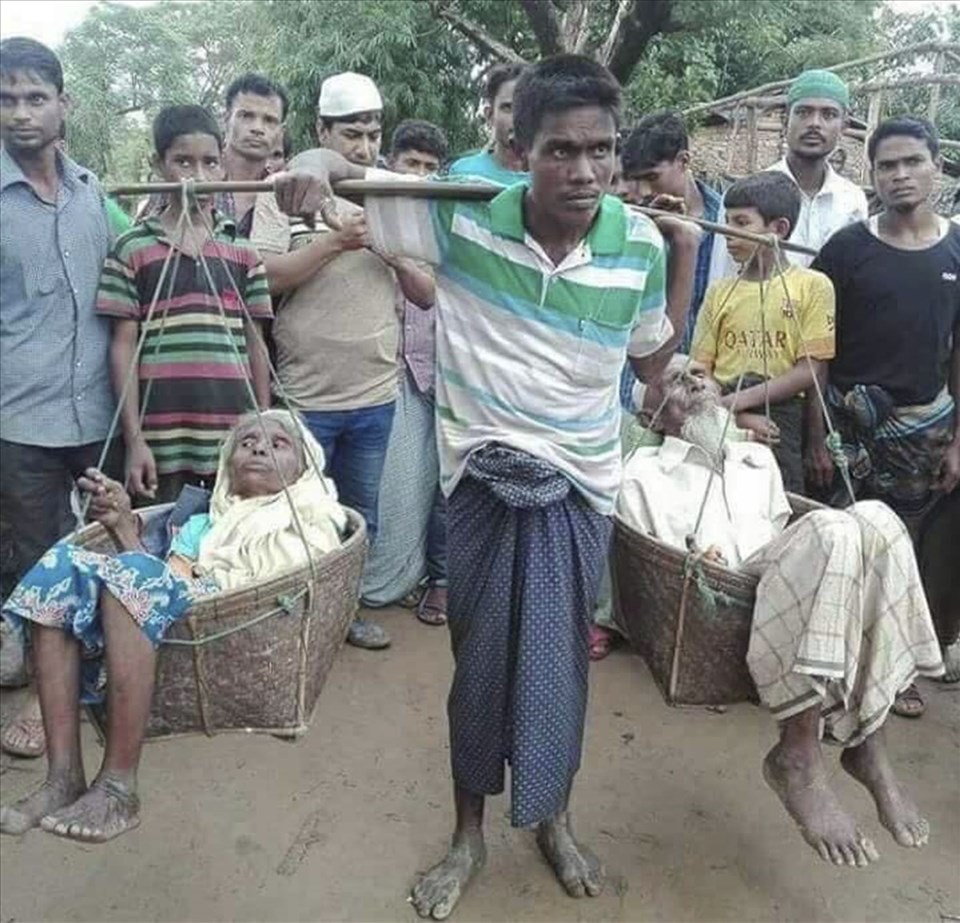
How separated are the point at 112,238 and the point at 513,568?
158cm

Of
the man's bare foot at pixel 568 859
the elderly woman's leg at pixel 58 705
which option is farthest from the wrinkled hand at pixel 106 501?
the man's bare foot at pixel 568 859

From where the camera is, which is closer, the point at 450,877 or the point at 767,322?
the point at 450,877

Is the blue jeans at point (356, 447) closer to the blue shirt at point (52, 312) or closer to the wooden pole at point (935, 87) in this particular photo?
the blue shirt at point (52, 312)

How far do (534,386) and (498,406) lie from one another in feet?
0.28

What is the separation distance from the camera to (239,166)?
11.1 ft

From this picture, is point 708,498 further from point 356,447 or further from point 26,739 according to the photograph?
point 26,739

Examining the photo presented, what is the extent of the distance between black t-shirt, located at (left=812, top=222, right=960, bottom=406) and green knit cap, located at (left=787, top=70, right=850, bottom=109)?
0.72m

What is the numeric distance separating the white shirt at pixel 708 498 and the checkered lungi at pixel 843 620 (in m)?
0.34

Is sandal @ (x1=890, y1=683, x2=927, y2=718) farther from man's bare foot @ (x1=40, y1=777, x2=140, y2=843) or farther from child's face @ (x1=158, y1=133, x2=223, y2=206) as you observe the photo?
child's face @ (x1=158, y1=133, x2=223, y2=206)

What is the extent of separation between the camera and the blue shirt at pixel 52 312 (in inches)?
107

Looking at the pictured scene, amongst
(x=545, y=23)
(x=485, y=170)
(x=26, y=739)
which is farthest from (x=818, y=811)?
(x=545, y=23)

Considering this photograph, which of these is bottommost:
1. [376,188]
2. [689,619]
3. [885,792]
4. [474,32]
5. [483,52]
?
[885,792]

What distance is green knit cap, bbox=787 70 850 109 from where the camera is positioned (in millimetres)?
3570

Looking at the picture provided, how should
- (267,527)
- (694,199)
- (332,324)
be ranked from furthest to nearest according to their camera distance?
(694,199)
(332,324)
(267,527)
